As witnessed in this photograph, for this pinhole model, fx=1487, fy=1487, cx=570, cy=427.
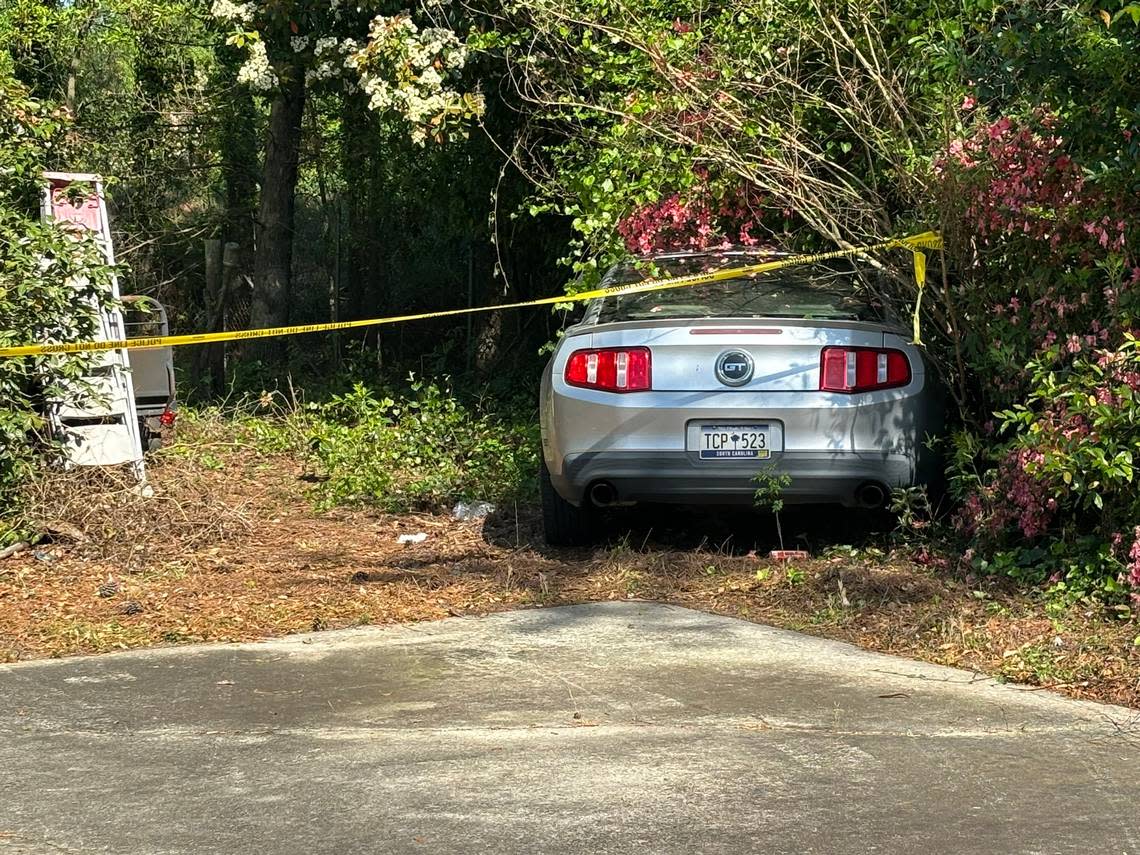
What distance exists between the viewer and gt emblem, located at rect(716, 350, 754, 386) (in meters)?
6.87

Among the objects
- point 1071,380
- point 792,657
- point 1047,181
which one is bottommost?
point 792,657

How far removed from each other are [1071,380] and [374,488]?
4863 millimetres

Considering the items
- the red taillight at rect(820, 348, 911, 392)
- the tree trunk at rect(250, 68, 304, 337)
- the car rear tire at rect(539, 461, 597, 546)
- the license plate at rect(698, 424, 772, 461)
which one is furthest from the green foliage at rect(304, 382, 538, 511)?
the tree trunk at rect(250, 68, 304, 337)

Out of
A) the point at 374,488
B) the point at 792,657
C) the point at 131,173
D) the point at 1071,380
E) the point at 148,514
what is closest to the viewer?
the point at 792,657

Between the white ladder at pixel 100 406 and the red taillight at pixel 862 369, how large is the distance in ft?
12.6

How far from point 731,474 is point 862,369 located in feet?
2.57

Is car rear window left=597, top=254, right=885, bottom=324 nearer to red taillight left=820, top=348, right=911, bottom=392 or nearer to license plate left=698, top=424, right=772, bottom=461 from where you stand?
red taillight left=820, top=348, right=911, bottom=392

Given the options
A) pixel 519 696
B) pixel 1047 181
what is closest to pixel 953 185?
pixel 1047 181

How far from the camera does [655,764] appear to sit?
432cm

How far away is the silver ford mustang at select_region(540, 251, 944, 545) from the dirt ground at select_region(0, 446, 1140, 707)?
1.41ft

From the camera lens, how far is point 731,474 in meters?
6.88

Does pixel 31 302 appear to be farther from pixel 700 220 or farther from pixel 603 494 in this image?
pixel 700 220

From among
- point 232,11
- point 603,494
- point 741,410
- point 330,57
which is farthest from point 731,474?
point 232,11

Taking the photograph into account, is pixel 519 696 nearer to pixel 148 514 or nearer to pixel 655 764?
pixel 655 764
